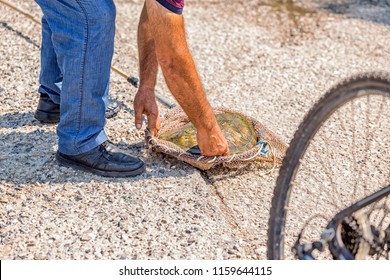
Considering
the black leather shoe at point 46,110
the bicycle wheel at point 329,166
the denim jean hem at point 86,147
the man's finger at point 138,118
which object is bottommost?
the black leather shoe at point 46,110

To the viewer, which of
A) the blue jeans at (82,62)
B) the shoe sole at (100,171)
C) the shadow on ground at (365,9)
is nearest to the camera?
the blue jeans at (82,62)

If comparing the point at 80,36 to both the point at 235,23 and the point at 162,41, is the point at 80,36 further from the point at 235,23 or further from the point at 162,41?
the point at 235,23

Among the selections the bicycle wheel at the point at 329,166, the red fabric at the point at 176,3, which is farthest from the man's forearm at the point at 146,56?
the bicycle wheel at the point at 329,166

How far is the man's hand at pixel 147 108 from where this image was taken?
12.6 ft

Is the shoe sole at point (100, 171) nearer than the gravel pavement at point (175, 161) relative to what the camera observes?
No

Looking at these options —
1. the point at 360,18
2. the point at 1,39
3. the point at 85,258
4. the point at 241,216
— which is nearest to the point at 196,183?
the point at 241,216

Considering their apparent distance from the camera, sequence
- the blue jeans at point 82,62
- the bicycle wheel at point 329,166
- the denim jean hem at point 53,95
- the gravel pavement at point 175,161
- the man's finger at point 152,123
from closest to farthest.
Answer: the bicycle wheel at point 329,166 < the gravel pavement at point 175,161 < the blue jeans at point 82,62 < the man's finger at point 152,123 < the denim jean hem at point 53,95

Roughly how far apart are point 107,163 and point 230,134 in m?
0.66

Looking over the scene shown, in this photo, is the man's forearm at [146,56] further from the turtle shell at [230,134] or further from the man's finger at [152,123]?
the turtle shell at [230,134]

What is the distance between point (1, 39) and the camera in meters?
5.13

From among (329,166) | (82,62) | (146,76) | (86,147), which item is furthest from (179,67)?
(329,166)

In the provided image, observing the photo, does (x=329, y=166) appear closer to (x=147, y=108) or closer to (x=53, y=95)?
(x=147, y=108)

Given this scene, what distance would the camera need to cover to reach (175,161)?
3.84 metres
